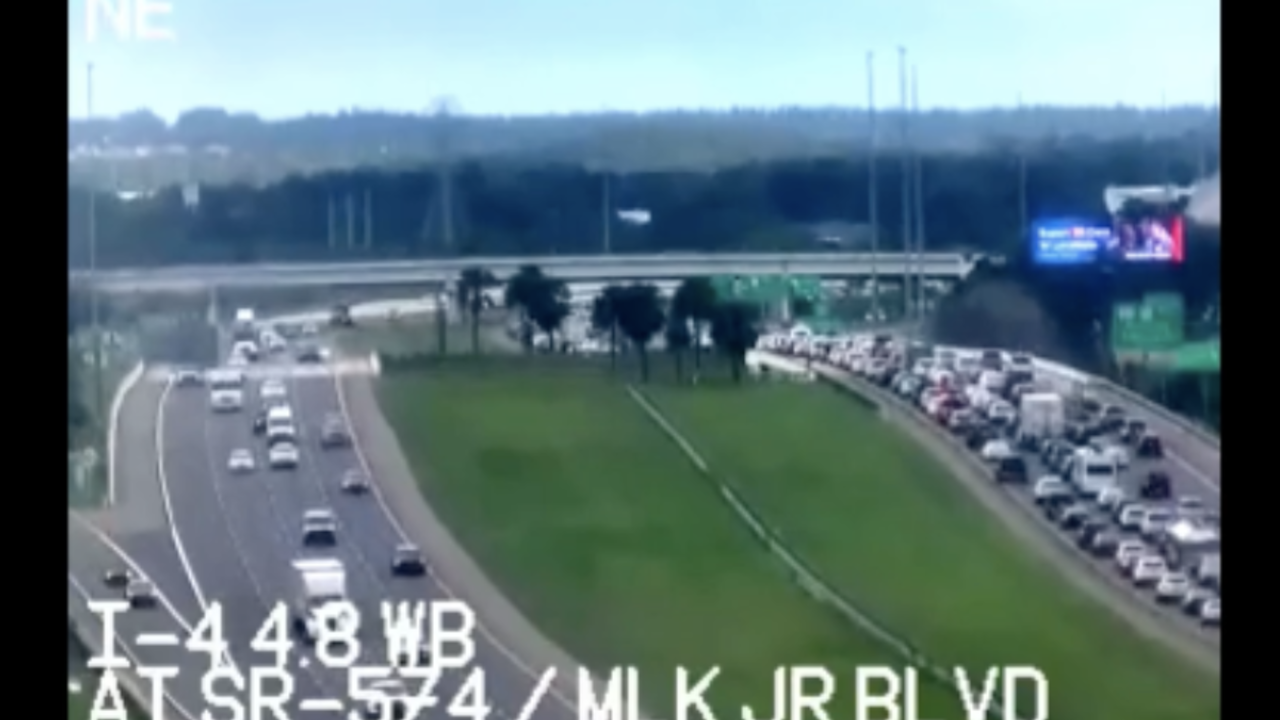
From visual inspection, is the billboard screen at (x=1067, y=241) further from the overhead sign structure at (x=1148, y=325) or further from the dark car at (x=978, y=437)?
the dark car at (x=978, y=437)

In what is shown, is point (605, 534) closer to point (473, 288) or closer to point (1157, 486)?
point (473, 288)

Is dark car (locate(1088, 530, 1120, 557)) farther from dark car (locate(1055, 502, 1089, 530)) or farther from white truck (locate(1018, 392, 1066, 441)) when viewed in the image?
white truck (locate(1018, 392, 1066, 441))

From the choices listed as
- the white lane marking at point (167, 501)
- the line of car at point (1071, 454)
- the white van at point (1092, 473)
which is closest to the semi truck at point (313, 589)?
the white lane marking at point (167, 501)

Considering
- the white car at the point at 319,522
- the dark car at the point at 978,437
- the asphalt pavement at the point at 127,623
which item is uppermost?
the dark car at the point at 978,437

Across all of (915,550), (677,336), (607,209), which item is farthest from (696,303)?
(915,550)

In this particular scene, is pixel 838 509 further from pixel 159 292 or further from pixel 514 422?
pixel 159 292

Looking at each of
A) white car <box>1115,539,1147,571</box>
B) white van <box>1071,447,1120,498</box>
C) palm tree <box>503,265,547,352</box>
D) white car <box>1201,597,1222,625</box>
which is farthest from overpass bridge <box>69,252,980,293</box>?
white car <box>1201,597,1222,625</box>
